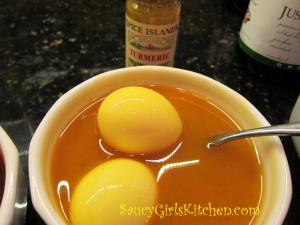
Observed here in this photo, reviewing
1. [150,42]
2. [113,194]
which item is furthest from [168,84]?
[113,194]

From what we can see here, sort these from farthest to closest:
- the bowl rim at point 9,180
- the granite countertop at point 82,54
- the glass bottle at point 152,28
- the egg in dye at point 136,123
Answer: the granite countertop at point 82,54, the glass bottle at point 152,28, the egg in dye at point 136,123, the bowl rim at point 9,180

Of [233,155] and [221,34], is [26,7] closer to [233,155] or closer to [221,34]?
[221,34]

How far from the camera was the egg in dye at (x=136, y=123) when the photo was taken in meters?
0.56

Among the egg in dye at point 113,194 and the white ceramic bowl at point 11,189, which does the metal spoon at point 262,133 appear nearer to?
the egg in dye at point 113,194

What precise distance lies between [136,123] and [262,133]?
20 centimetres

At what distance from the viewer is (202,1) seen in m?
1.16

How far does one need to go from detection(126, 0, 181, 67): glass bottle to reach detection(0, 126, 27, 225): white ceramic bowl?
1.13ft

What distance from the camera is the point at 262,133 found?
1.78 feet

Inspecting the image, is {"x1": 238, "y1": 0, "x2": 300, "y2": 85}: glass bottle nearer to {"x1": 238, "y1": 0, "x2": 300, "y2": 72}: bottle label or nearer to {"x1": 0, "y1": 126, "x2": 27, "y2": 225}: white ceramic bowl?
{"x1": 238, "y1": 0, "x2": 300, "y2": 72}: bottle label

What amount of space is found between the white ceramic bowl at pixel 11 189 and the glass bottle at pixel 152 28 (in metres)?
0.34

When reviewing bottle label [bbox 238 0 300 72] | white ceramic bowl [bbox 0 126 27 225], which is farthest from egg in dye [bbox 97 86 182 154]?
bottle label [bbox 238 0 300 72]

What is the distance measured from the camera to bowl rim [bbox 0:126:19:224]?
43 centimetres

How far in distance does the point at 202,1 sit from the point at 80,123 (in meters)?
0.73

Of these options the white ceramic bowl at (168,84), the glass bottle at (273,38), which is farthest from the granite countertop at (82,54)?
the white ceramic bowl at (168,84)
